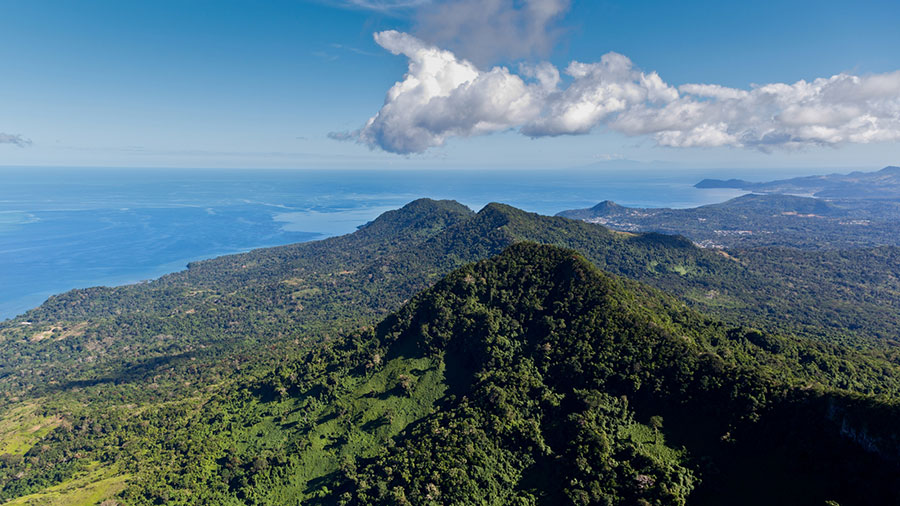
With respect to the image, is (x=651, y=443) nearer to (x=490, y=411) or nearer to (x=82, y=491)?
(x=490, y=411)

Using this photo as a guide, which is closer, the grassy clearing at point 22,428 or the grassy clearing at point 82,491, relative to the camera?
the grassy clearing at point 82,491

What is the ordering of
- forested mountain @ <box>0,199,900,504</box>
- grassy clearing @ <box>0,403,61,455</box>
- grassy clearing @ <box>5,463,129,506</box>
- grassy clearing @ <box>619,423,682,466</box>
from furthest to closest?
grassy clearing @ <box>0,403,61,455</box> < grassy clearing @ <box>5,463,129,506</box> < grassy clearing @ <box>619,423,682,466</box> < forested mountain @ <box>0,199,900,504</box>

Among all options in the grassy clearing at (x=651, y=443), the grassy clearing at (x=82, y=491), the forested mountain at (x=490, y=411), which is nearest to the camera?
the forested mountain at (x=490, y=411)

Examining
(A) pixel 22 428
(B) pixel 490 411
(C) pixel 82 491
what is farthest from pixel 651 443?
(A) pixel 22 428

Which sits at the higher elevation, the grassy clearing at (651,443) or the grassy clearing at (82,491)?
the grassy clearing at (651,443)

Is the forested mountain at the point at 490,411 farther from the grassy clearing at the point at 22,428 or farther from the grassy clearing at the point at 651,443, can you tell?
the grassy clearing at the point at 22,428

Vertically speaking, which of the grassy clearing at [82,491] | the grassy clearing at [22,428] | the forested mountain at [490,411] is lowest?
the grassy clearing at [22,428]

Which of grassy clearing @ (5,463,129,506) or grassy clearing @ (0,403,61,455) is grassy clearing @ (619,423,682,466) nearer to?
grassy clearing @ (5,463,129,506)

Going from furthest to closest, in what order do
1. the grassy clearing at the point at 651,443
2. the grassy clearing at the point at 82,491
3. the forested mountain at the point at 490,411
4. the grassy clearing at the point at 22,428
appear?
the grassy clearing at the point at 22,428, the grassy clearing at the point at 82,491, the grassy clearing at the point at 651,443, the forested mountain at the point at 490,411

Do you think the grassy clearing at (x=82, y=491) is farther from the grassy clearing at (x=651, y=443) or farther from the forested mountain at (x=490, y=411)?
the grassy clearing at (x=651, y=443)

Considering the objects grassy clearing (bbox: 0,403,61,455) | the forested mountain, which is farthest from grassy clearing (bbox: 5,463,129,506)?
grassy clearing (bbox: 0,403,61,455)

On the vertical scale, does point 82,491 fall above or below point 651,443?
below

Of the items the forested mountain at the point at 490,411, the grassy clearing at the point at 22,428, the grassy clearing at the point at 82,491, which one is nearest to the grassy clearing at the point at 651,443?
the forested mountain at the point at 490,411
